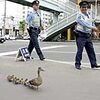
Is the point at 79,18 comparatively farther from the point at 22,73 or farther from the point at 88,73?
the point at 22,73

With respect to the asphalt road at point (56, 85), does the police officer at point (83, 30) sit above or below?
above

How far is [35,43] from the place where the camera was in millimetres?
12797

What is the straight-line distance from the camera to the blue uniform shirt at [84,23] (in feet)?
34.6

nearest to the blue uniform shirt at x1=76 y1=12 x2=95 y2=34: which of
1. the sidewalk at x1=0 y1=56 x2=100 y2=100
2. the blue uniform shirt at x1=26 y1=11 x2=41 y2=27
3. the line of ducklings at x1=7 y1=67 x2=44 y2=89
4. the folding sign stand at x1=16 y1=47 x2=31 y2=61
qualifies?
the sidewalk at x1=0 y1=56 x2=100 y2=100

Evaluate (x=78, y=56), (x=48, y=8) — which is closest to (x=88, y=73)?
(x=78, y=56)

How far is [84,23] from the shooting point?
10539 millimetres

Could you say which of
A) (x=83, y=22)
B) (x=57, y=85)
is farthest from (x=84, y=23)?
(x=57, y=85)

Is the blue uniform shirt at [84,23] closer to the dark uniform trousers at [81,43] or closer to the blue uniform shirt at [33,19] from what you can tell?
the dark uniform trousers at [81,43]

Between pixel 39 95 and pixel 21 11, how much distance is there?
507ft

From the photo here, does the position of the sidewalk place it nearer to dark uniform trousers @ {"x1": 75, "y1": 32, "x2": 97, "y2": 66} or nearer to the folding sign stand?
dark uniform trousers @ {"x1": 75, "y1": 32, "x2": 97, "y2": 66}

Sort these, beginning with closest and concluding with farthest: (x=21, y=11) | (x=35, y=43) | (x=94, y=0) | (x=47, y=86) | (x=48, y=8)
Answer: (x=47, y=86) < (x=35, y=43) < (x=48, y=8) < (x=94, y=0) < (x=21, y=11)

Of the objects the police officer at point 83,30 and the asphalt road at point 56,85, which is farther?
the police officer at point 83,30

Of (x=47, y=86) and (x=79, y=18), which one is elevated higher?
(x=79, y=18)

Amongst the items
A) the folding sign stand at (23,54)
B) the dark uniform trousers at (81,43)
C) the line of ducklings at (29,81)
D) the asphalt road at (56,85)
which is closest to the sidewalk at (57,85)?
the asphalt road at (56,85)
